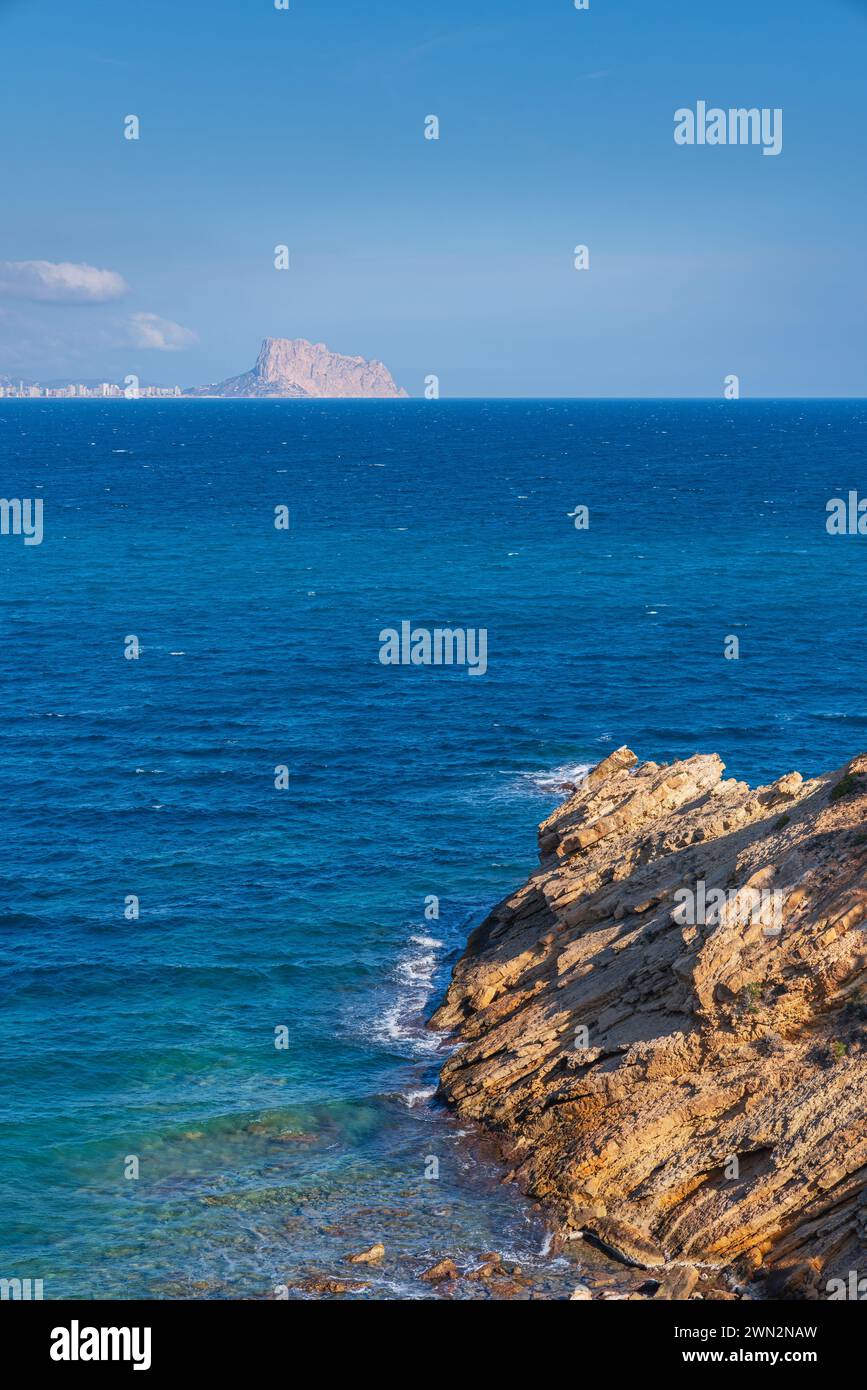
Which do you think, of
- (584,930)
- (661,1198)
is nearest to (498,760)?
(584,930)

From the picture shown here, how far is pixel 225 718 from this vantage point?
9025 centimetres

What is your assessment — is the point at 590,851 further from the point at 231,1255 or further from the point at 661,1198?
the point at 231,1255

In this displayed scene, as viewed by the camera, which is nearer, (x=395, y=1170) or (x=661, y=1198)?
(x=661, y=1198)

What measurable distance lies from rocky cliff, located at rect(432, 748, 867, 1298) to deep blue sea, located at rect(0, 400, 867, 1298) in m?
2.35

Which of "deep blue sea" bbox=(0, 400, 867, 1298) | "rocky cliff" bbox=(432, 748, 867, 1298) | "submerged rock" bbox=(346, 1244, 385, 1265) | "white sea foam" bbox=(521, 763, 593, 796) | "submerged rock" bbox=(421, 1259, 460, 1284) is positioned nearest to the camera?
"rocky cliff" bbox=(432, 748, 867, 1298)

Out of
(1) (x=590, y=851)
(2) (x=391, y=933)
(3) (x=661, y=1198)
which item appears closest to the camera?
(3) (x=661, y=1198)

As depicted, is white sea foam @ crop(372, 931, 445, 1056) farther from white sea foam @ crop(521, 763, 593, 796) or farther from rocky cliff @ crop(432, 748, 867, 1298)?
white sea foam @ crop(521, 763, 593, 796)

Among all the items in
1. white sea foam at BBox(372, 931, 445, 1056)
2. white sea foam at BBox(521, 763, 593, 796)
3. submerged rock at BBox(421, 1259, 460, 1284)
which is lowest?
submerged rock at BBox(421, 1259, 460, 1284)

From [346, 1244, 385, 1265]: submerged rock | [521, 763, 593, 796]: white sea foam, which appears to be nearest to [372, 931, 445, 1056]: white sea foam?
[346, 1244, 385, 1265]: submerged rock

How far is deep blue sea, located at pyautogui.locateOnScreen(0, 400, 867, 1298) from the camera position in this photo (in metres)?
40.3

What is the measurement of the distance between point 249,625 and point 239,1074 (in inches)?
2822

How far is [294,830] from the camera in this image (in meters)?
71.2

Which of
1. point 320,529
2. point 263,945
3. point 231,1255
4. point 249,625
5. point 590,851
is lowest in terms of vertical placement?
point 231,1255

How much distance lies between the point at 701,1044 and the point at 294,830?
35055 mm
